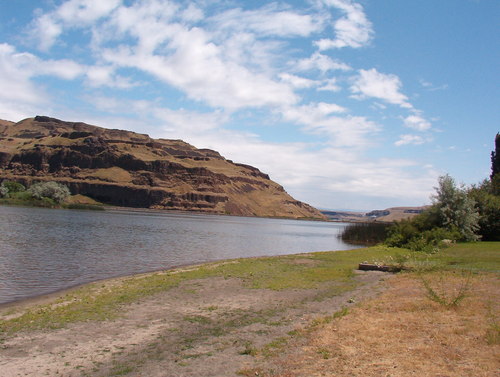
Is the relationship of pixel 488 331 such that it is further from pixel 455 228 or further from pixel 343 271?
pixel 455 228

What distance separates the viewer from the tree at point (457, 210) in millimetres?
47750

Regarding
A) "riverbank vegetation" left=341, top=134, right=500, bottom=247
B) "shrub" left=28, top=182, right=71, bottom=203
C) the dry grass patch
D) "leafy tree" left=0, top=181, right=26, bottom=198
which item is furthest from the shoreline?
"leafy tree" left=0, top=181, right=26, bottom=198

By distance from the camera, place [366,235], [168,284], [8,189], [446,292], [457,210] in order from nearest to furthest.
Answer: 1. [446,292]
2. [168,284]
3. [457,210]
4. [366,235]
5. [8,189]

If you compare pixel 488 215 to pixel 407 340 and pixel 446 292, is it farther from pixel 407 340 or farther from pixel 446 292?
pixel 407 340

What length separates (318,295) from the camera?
1900 centimetres

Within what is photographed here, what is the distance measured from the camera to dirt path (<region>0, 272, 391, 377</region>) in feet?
32.8

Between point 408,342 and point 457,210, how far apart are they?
142 ft

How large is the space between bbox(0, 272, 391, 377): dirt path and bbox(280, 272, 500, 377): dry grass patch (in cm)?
113

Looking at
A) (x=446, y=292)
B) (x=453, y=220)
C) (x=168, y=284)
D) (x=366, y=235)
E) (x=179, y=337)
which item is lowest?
(x=168, y=284)

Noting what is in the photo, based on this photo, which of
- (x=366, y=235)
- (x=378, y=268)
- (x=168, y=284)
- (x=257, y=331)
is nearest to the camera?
(x=257, y=331)

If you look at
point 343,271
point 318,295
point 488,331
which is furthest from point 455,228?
point 488,331

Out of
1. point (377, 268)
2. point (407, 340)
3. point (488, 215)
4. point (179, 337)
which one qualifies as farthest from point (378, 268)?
point (488, 215)

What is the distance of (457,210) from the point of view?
1907 inches

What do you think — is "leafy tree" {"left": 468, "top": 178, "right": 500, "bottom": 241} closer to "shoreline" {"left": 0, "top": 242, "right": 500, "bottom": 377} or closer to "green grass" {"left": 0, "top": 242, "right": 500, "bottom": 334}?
"green grass" {"left": 0, "top": 242, "right": 500, "bottom": 334}
